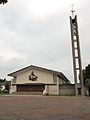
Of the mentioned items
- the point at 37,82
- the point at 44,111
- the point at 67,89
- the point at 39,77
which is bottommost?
the point at 44,111

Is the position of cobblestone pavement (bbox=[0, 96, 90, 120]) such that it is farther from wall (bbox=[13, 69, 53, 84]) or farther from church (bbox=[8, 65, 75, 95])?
wall (bbox=[13, 69, 53, 84])

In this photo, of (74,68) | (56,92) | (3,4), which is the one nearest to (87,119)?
(3,4)

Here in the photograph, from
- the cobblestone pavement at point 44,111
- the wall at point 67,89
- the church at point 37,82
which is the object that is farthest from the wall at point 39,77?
the cobblestone pavement at point 44,111

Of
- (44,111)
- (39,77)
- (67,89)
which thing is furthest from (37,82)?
(44,111)

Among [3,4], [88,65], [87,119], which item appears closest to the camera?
[3,4]

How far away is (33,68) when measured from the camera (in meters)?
55.1

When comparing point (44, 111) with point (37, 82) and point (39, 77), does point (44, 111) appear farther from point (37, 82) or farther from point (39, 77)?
point (39, 77)

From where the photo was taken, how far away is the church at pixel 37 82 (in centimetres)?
5259

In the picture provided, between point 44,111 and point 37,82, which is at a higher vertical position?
point 37,82

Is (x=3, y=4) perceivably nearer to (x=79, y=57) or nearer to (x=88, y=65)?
(x=79, y=57)

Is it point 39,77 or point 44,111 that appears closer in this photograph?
point 44,111

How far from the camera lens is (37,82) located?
54.1 m

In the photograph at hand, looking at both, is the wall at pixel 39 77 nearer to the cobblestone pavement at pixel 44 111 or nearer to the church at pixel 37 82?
the church at pixel 37 82

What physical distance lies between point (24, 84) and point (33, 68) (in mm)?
4022
